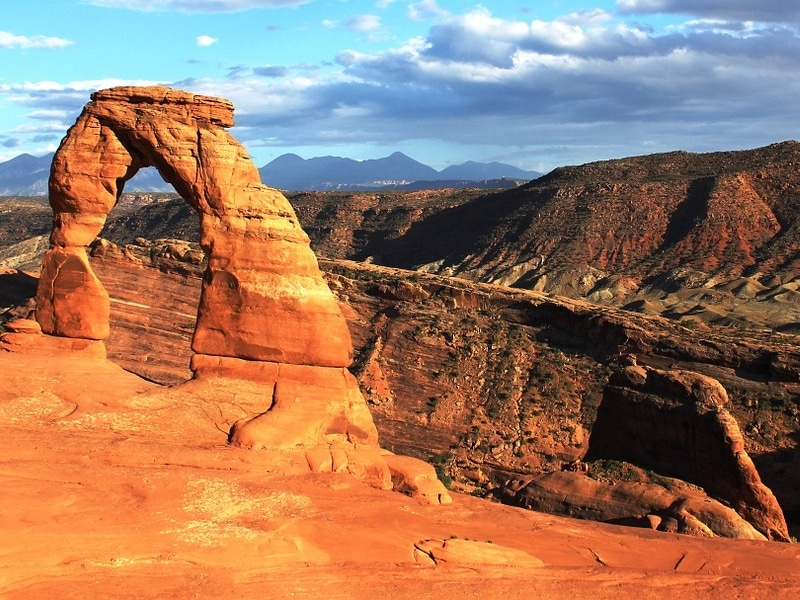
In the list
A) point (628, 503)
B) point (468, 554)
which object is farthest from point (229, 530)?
point (628, 503)

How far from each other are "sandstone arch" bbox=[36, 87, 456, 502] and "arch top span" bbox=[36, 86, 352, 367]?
0.07 ft

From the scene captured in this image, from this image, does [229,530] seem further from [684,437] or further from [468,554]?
[684,437]

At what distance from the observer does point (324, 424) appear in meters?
21.6

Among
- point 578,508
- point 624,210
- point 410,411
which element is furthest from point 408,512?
point 624,210

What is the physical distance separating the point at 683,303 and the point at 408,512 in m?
62.0

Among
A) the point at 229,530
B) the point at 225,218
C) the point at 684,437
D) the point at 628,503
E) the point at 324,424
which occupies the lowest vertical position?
the point at 628,503

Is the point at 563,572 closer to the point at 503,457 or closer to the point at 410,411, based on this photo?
the point at 503,457

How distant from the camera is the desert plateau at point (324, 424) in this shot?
16438 millimetres

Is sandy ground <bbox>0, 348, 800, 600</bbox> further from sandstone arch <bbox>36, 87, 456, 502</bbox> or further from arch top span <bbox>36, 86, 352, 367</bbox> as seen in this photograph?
arch top span <bbox>36, 86, 352, 367</bbox>

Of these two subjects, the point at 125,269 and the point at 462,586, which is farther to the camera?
the point at 125,269

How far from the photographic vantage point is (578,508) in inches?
1104

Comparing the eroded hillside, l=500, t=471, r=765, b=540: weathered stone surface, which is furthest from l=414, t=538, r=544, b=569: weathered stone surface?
the eroded hillside

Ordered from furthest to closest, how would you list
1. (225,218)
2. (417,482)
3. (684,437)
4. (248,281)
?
(684,437) < (225,218) < (248,281) < (417,482)

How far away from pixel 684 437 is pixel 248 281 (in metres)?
16.6
